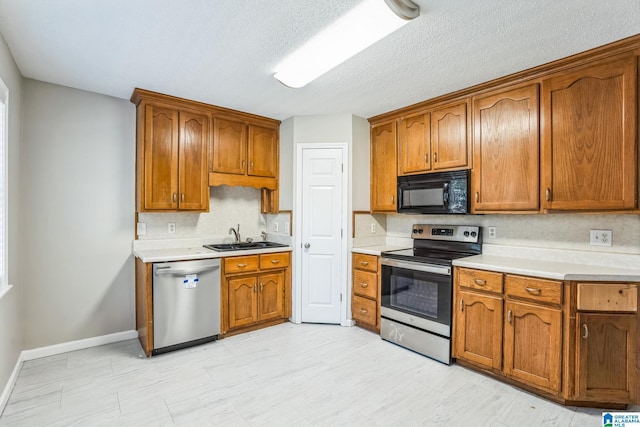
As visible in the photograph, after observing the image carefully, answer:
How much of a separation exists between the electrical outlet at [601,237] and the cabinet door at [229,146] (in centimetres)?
326

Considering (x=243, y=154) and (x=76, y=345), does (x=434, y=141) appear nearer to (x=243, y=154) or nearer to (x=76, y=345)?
(x=243, y=154)

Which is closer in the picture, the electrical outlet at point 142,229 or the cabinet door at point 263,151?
the electrical outlet at point 142,229

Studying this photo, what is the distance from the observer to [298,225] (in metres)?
3.63

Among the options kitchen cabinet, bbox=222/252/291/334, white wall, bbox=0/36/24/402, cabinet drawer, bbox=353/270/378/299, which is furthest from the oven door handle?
white wall, bbox=0/36/24/402

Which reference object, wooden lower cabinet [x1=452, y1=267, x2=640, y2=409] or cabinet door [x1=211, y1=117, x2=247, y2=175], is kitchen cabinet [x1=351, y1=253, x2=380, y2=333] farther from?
cabinet door [x1=211, y1=117, x2=247, y2=175]

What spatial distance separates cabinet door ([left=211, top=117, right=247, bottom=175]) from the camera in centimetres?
342

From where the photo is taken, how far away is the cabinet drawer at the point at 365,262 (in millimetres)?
3340

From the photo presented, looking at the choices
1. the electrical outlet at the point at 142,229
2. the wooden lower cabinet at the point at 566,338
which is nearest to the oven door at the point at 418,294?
the wooden lower cabinet at the point at 566,338

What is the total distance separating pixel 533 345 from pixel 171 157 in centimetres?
343

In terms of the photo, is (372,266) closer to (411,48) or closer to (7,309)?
(411,48)

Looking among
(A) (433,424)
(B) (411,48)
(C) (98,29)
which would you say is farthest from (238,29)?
(A) (433,424)

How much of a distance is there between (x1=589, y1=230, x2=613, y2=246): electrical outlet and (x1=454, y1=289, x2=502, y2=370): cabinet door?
33.6 inches

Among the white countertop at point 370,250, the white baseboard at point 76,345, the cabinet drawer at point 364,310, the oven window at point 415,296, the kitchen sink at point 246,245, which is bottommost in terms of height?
the white baseboard at point 76,345

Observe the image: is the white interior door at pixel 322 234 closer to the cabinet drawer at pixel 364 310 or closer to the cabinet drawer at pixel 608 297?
the cabinet drawer at pixel 364 310
